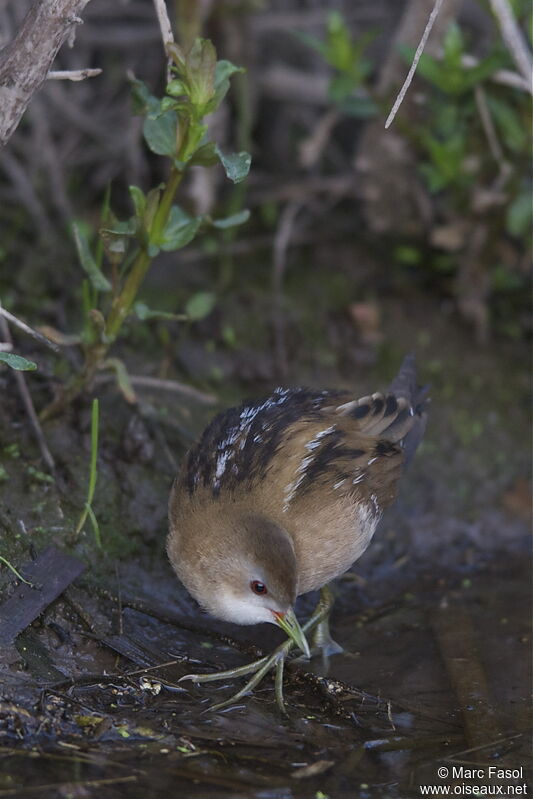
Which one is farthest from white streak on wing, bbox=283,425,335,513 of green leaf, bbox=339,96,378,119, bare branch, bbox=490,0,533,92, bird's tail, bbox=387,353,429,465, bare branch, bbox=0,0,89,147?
green leaf, bbox=339,96,378,119

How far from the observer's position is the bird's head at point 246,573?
3.58 meters

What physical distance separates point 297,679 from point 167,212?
1.86m

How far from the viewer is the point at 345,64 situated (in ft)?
18.0

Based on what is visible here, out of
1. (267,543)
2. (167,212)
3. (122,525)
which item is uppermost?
(167,212)

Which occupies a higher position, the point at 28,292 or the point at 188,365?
the point at 28,292

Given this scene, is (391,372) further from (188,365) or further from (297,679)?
(297,679)

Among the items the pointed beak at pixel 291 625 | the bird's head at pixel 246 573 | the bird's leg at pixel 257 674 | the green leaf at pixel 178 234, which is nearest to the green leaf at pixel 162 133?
the green leaf at pixel 178 234

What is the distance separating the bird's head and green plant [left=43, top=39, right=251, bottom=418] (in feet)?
2.58

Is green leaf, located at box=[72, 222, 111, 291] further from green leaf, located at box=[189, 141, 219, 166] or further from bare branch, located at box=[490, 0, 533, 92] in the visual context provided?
bare branch, located at box=[490, 0, 533, 92]

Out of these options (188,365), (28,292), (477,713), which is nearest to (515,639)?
(477,713)

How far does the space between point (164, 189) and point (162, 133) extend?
0.72 ft

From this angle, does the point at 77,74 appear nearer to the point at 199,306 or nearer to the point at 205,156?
the point at 205,156

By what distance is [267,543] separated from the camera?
3.58 metres

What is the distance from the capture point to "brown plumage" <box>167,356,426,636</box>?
3666mm
